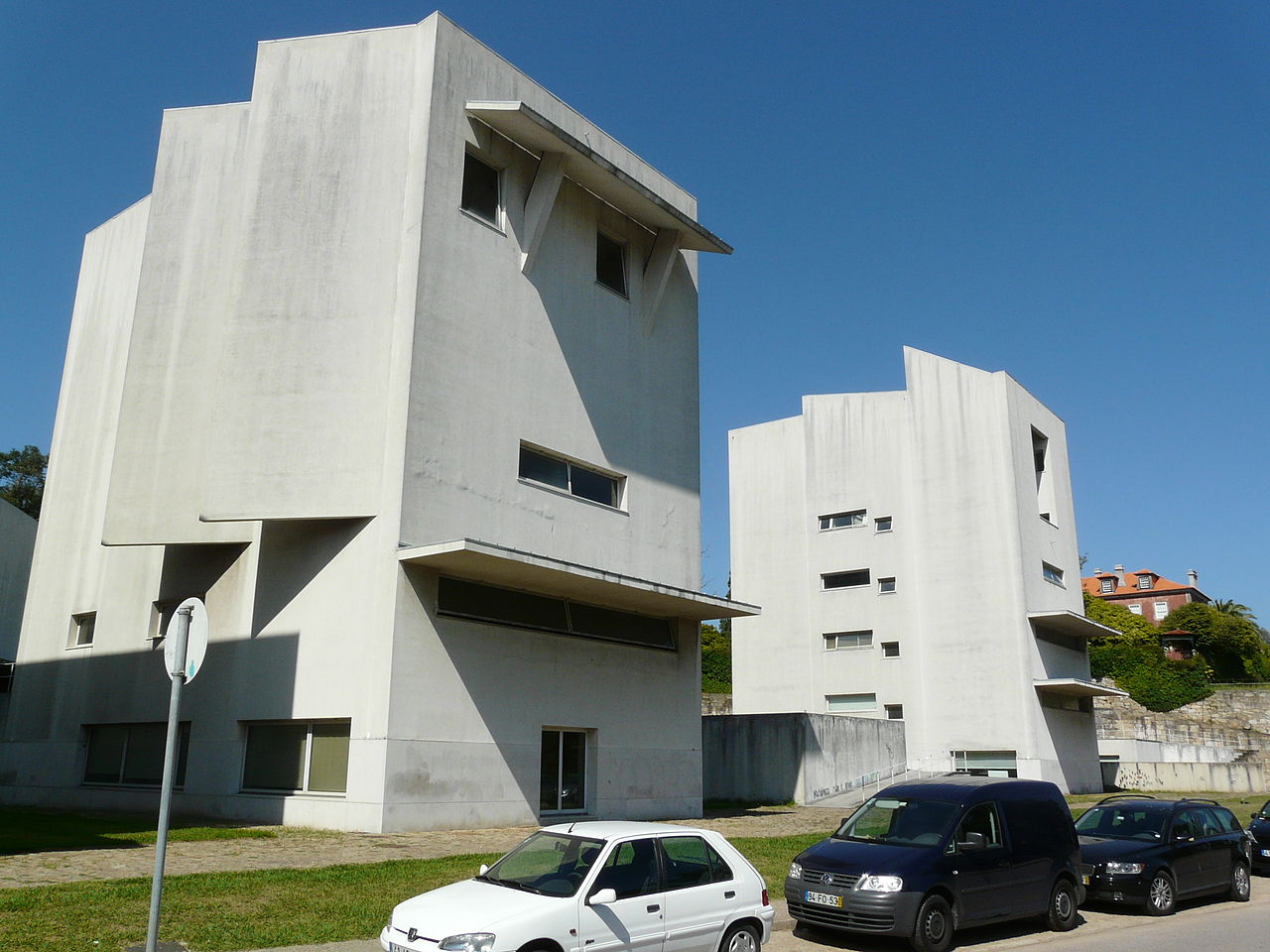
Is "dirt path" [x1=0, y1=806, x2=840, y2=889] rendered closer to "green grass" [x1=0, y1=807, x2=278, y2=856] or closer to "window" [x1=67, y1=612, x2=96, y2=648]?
"green grass" [x1=0, y1=807, x2=278, y2=856]

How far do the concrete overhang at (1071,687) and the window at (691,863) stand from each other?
30.5 m

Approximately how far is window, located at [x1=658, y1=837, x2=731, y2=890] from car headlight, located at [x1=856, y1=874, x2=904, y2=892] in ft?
6.81

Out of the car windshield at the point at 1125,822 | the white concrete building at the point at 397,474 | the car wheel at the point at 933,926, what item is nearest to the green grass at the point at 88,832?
the white concrete building at the point at 397,474

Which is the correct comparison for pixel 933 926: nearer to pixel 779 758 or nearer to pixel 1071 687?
pixel 779 758

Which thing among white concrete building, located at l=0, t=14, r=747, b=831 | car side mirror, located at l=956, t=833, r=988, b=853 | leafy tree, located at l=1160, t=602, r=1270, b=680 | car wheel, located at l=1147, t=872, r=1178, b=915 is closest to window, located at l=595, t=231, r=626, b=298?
white concrete building, located at l=0, t=14, r=747, b=831

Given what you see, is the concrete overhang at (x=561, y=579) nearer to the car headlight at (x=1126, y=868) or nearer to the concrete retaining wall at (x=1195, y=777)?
the car headlight at (x=1126, y=868)

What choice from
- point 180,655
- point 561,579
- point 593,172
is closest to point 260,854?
point 561,579

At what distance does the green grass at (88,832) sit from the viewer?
582 inches

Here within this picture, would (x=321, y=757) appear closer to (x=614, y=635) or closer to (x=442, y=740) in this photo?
(x=442, y=740)

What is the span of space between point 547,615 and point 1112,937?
40.0ft

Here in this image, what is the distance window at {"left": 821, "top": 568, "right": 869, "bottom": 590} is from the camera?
40.3m

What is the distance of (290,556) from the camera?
20188 mm

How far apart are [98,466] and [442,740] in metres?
14.5

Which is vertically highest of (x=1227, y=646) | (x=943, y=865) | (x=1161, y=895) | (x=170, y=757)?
(x=1227, y=646)
